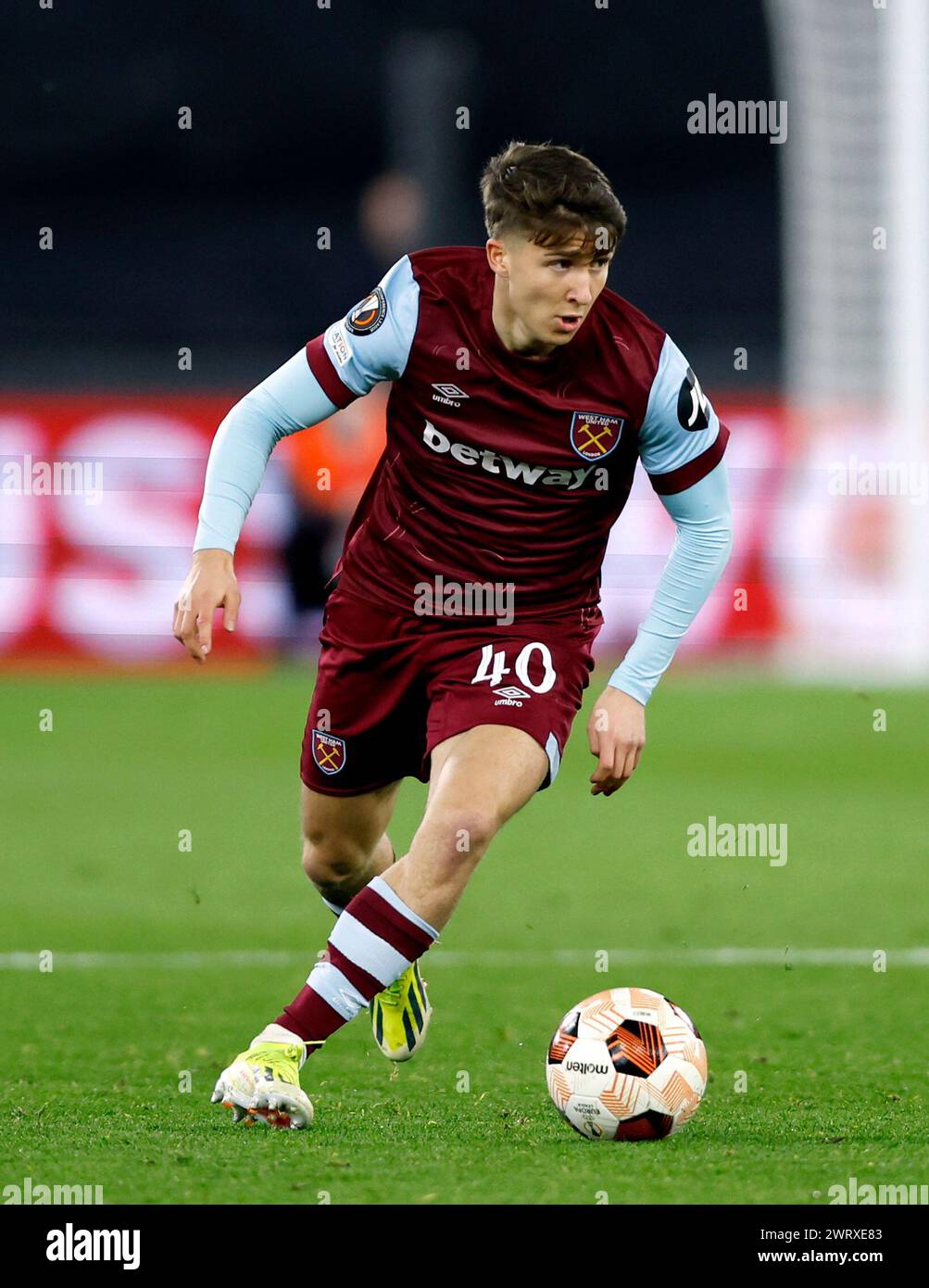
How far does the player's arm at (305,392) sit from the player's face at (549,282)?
27 cm

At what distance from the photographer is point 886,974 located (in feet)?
21.4

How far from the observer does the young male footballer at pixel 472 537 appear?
438 centimetres

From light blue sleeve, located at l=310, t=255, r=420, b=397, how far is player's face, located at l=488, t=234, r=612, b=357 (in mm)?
234

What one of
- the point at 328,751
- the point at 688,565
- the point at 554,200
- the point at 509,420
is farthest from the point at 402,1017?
the point at 554,200

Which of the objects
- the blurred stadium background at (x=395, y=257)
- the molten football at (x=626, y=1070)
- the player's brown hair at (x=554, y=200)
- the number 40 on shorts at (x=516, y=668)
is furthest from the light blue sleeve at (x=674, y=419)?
the blurred stadium background at (x=395, y=257)

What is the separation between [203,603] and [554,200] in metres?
1.08

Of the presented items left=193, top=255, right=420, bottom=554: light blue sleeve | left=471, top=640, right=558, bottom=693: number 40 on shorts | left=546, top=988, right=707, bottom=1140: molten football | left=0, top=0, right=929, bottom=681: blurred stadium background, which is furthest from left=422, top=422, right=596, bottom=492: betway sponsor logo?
left=0, top=0, right=929, bottom=681: blurred stadium background

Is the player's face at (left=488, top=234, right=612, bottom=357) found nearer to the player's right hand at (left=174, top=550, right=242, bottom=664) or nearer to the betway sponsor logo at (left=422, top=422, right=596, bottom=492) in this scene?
the betway sponsor logo at (left=422, top=422, right=596, bottom=492)

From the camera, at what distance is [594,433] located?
15.5 ft

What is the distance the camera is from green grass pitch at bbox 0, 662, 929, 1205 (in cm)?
400

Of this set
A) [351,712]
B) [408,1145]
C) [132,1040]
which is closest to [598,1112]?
[408,1145]

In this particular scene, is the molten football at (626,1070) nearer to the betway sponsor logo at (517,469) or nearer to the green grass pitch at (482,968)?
the green grass pitch at (482,968)
